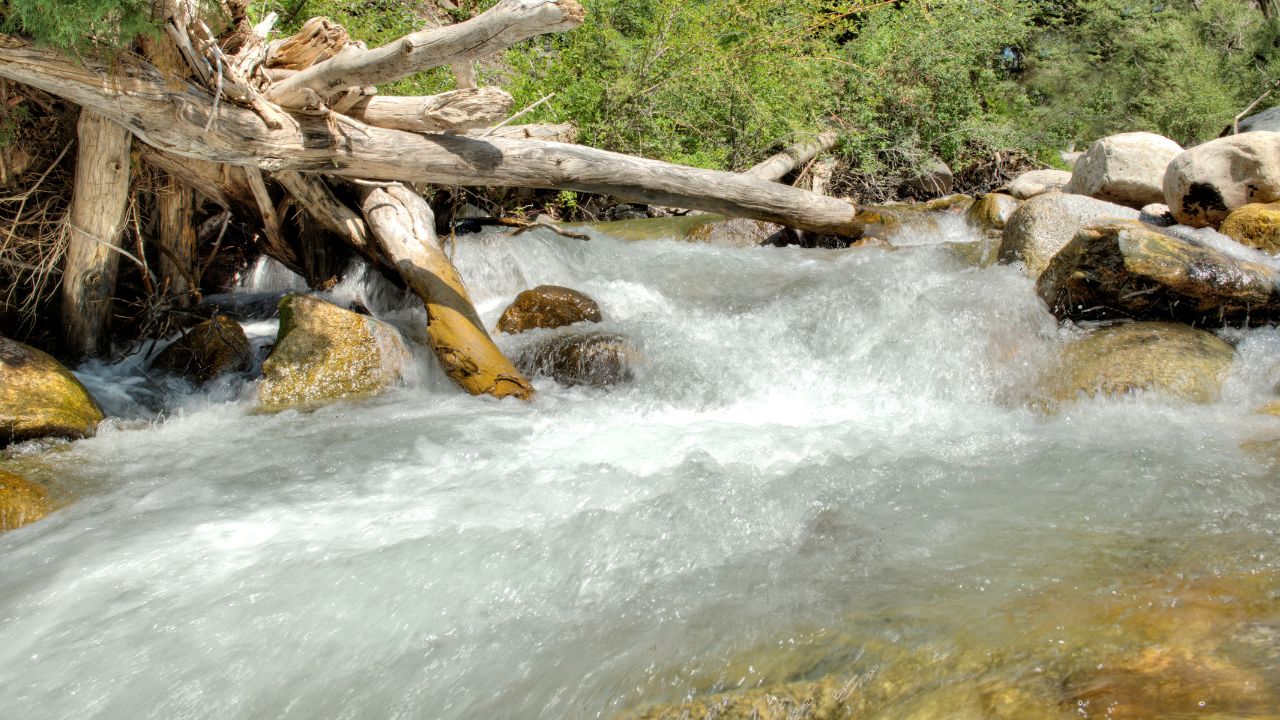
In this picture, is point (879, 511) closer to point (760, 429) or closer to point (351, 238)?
point (760, 429)

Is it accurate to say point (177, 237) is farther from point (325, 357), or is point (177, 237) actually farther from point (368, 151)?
point (368, 151)

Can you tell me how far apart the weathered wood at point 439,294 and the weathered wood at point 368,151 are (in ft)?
1.23

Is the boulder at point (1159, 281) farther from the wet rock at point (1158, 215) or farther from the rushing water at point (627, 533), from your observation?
the wet rock at point (1158, 215)

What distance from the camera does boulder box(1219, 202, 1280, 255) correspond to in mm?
6395

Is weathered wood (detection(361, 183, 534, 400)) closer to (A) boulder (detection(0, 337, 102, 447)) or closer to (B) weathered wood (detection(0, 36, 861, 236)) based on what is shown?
(B) weathered wood (detection(0, 36, 861, 236))

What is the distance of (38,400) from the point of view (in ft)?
15.5

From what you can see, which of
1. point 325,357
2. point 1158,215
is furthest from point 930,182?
point 325,357

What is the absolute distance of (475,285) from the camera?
7.40m

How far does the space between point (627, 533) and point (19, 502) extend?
2.80 meters

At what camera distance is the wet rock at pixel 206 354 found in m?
5.95

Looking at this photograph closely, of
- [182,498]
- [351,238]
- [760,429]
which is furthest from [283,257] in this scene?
[760,429]

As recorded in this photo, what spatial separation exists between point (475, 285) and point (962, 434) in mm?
4405

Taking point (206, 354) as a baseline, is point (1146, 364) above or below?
below

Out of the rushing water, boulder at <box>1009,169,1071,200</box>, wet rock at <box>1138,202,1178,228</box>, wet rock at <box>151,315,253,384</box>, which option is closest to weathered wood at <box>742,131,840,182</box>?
boulder at <box>1009,169,1071,200</box>
